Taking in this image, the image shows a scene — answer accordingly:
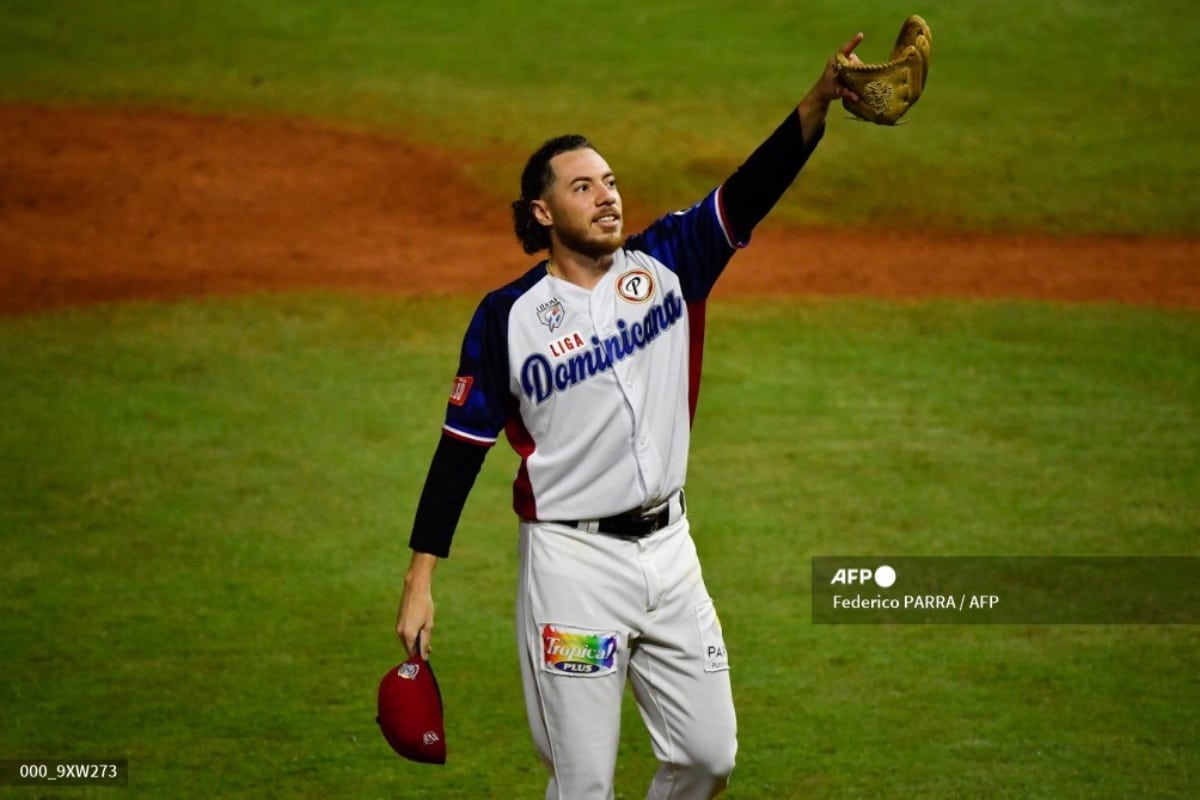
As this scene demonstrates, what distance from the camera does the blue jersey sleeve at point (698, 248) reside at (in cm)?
381

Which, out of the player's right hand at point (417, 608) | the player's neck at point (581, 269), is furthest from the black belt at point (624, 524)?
the player's neck at point (581, 269)

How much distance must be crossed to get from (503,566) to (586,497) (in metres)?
2.97

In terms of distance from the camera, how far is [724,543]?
263 inches

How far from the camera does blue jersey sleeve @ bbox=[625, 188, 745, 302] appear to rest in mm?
3809

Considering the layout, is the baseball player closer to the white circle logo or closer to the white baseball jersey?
the white baseball jersey

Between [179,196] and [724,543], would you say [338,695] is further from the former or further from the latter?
[179,196]

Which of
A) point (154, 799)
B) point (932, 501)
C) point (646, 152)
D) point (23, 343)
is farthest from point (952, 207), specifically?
point (154, 799)

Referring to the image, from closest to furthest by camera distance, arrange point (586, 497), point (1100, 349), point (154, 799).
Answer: point (586, 497)
point (154, 799)
point (1100, 349)

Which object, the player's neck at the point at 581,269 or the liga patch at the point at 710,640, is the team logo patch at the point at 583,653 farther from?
the player's neck at the point at 581,269

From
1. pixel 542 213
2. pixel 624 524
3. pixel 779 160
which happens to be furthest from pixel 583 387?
pixel 779 160

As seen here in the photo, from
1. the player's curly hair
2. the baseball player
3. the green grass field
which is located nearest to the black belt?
the baseball player

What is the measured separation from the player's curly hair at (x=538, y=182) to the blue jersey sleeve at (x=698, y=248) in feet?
0.91

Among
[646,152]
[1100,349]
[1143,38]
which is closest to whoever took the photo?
[1100,349]

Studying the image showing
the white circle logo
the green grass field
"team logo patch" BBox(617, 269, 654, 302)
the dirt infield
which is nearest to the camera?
"team logo patch" BBox(617, 269, 654, 302)
